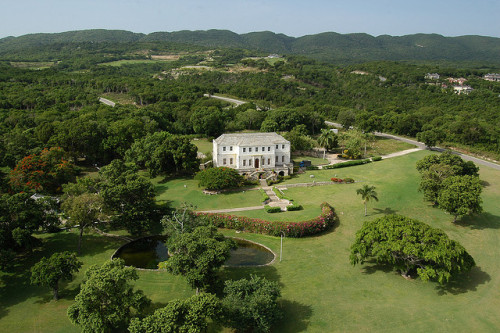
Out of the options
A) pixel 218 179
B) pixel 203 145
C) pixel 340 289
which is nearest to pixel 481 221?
pixel 340 289

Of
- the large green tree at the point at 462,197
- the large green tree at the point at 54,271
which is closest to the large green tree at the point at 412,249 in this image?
the large green tree at the point at 462,197

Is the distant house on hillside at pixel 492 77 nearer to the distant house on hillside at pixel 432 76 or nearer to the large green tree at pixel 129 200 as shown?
the distant house on hillside at pixel 432 76

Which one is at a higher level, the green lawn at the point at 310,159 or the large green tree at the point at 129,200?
the large green tree at the point at 129,200

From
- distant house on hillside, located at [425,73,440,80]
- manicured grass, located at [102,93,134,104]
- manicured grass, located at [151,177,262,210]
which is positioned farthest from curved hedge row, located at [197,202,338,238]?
distant house on hillside, located at [425,73,440,80]

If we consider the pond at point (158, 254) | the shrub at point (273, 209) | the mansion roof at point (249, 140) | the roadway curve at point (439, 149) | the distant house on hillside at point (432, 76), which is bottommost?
the pond at point (158, 254)

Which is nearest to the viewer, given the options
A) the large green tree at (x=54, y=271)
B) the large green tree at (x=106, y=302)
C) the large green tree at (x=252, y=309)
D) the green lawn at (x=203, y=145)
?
the large green tree at (x=106, y=302)

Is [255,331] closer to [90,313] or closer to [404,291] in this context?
[90,313]
